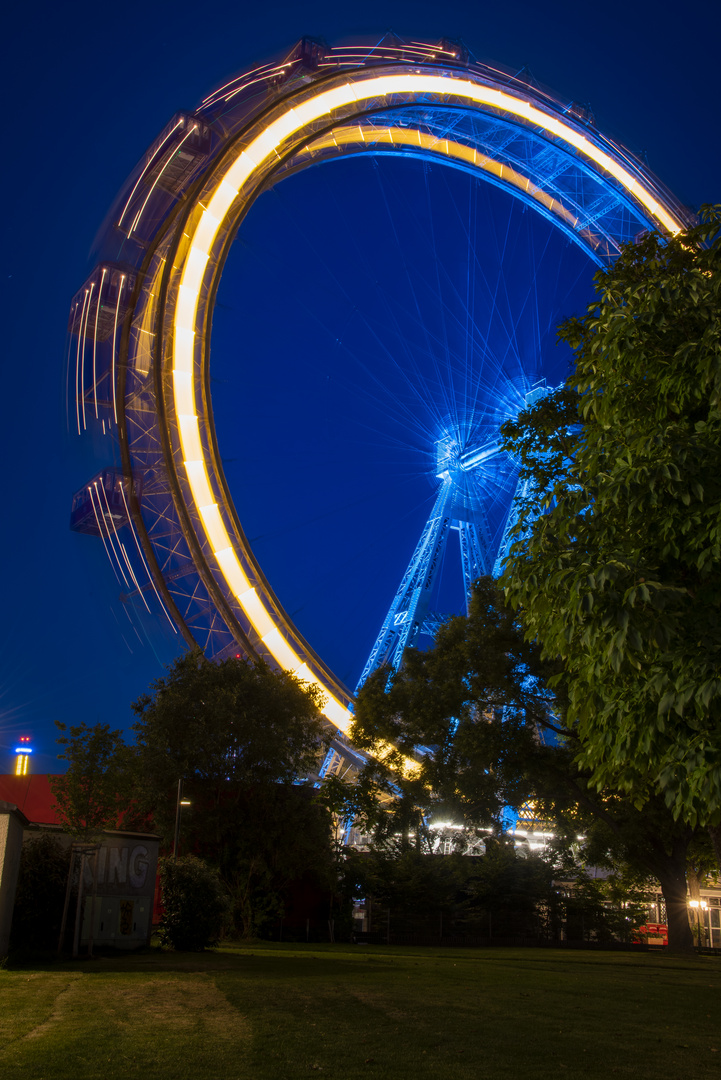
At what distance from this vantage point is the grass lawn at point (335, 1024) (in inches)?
246

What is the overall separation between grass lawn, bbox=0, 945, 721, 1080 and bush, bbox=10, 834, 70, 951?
4.02 ft

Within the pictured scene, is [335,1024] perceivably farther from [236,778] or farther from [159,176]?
[159,176]

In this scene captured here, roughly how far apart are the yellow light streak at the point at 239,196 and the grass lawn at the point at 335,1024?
33.8ft

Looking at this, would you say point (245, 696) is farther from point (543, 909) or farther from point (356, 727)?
point (543, 909)

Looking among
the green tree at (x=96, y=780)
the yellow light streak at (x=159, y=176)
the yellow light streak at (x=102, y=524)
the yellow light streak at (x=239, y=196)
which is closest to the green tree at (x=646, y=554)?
the yellow light streak at (x=239, y=196)

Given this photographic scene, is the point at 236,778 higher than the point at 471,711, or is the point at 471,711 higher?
the point at 471,711

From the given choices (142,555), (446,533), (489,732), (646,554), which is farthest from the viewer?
(446,533)

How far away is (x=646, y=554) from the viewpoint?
7617mm

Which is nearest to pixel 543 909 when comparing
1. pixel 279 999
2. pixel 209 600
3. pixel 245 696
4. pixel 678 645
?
pixel 245 696

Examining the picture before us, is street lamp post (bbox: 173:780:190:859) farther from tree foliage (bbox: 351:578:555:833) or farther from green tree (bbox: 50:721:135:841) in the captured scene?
green tree (bbox: 50:721:135:841)

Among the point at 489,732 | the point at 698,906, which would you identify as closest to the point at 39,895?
the point at 489,732

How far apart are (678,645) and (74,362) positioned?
61.5ft

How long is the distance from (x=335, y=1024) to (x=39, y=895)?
8082mm

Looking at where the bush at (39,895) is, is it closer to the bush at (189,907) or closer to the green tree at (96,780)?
the bush at (189,907)
